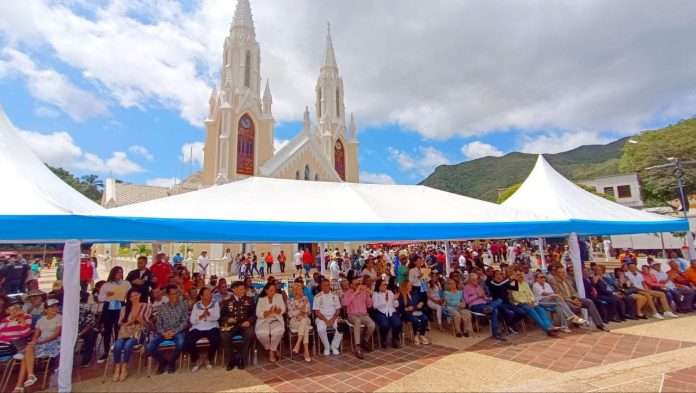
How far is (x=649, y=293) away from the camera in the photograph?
24.7ft

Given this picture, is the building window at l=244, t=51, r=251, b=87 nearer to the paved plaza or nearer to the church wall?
the church wall

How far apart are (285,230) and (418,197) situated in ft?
12.2

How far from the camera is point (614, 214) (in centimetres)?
853

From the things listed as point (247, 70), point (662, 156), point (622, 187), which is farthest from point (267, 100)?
point (622, 187)

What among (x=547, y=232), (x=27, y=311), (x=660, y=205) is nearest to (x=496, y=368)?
(x=547, y=232)

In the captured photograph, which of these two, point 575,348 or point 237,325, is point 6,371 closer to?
point 237,325

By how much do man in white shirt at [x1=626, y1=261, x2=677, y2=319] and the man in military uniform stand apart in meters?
8.48

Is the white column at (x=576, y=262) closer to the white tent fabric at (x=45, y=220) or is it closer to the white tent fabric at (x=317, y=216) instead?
the white tent fabric at (x=317, y=216)

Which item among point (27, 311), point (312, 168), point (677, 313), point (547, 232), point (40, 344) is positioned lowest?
point (677, 313)

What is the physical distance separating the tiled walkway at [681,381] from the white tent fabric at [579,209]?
3440 mm

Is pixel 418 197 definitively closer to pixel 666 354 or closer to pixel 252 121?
pixel 666 354

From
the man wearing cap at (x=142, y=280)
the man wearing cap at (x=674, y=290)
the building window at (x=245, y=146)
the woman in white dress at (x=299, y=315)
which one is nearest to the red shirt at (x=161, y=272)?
the man wearing cap at (x=142, y=280)

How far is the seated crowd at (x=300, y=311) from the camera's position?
483 cm

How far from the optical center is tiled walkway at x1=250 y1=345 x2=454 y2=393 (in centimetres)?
424
